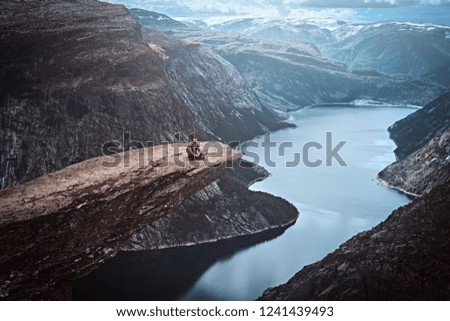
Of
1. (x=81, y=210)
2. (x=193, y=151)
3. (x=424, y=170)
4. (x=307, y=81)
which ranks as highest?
(x=193, y=151)

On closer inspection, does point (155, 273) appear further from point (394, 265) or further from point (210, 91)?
point (210, 91)

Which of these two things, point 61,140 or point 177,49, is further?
point 177,49

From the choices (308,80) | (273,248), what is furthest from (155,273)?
(308,80)

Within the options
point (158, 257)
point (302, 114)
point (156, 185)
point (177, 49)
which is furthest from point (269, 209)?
point (302, 114)

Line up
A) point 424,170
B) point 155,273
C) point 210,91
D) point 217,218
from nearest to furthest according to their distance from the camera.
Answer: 1. point 155,273
2. point 217,218
3. point 424,170
4. point 210,91

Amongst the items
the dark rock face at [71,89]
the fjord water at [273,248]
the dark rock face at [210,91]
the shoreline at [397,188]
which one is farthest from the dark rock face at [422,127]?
the dark rock face at [71,89]

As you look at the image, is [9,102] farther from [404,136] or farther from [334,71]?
[334,71]

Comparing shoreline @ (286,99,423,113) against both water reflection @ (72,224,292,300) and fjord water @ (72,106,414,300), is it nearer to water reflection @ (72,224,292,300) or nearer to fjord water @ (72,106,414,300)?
fjord water @ (72,106,414,300)
